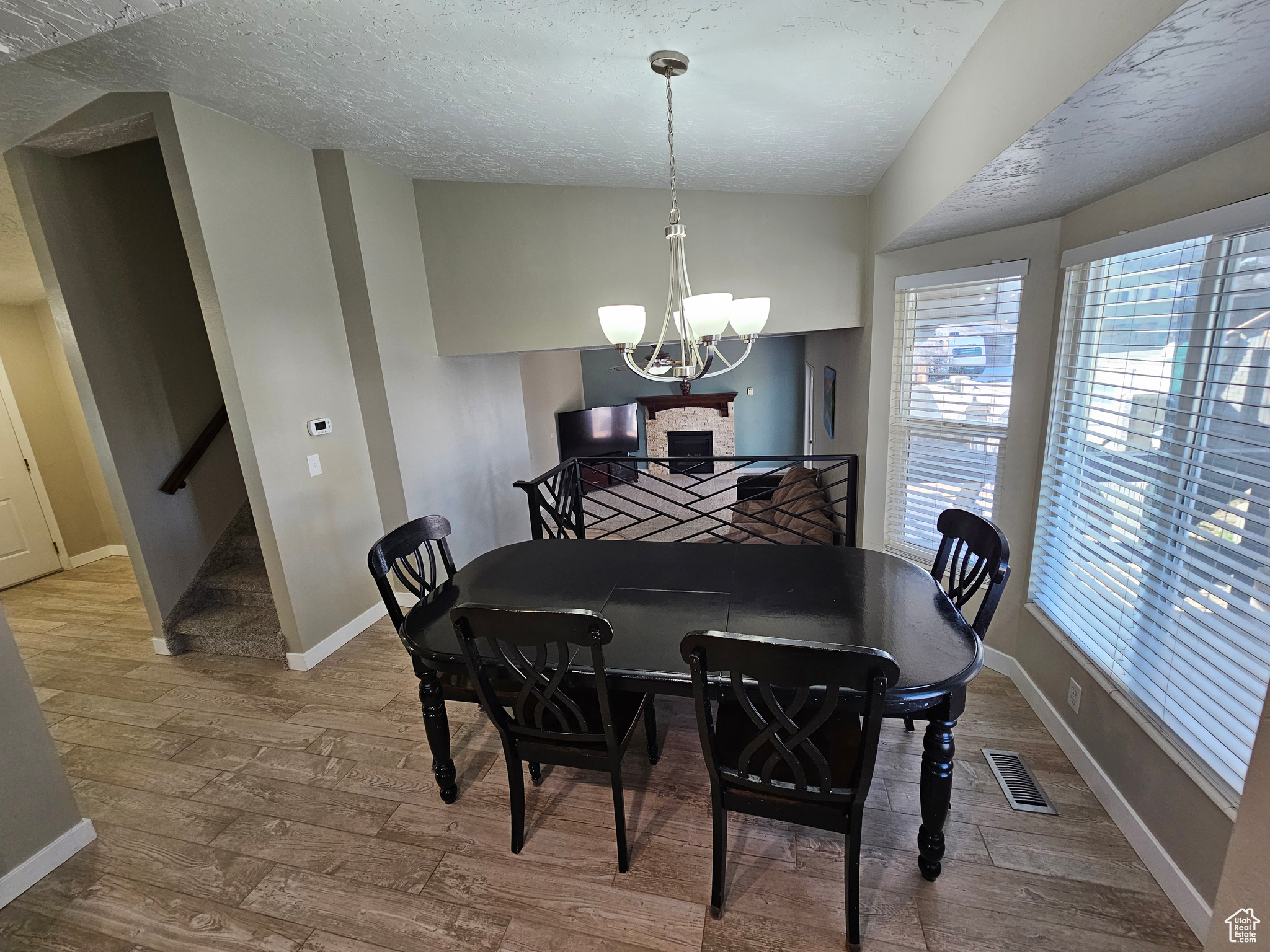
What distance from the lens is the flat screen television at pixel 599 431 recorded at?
8.22 meters

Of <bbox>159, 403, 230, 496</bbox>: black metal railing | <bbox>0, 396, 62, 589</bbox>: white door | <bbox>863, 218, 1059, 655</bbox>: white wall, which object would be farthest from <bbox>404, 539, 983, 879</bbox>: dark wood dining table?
<bbox>0, 396, 62, 589</bbox>: white door

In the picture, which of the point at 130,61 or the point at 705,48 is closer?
the point at 705,48

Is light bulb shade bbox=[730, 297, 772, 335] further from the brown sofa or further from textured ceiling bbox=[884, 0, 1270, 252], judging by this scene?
the brown sofa

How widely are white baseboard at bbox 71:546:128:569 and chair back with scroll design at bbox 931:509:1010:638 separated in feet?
20.8

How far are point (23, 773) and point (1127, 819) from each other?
3621mm

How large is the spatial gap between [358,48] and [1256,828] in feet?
10.1

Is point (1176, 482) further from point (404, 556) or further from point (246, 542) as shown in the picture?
point (246, 542)

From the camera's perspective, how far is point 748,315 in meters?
1.88

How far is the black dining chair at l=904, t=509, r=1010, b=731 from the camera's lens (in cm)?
161

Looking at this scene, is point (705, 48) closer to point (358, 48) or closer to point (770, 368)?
point (358, 48)

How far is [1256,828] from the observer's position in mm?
898

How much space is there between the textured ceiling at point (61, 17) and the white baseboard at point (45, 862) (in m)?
2.48

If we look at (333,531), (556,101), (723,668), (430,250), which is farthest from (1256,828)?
(430,250)

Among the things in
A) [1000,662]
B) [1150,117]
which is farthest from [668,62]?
[1000,662]
